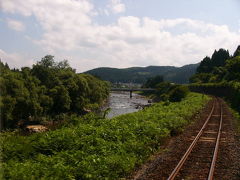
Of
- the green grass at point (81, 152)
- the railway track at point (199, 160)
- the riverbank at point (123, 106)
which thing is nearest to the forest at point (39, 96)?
the riverbank at point (123, 106)

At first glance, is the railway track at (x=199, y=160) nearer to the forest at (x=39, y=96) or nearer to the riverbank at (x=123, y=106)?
the riverbank at (x=123, y=106)

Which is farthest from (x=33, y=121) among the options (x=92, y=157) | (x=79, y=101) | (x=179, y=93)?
(x=92, y=157)

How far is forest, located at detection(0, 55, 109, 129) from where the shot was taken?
4706 cm

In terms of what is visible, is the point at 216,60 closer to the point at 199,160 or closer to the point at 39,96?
the point at 39,96

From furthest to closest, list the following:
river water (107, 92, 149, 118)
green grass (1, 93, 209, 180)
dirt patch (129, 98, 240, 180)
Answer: river water (107, 92, 149, 118) → dirt patch (129, 98, 240, 180) → green grass (1, 93, 209, 180)

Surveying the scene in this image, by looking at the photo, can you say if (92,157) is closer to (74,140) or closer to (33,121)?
(74,140)

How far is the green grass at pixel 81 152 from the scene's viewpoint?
411 inches

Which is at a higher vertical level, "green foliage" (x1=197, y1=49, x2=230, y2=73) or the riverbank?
"green foliage" (x1=197, y1=49, x2=230, y2=73)

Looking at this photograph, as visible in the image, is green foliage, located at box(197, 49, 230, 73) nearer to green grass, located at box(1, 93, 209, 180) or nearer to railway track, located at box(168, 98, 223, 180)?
railway track, located at box(168, 98, 223, 180)

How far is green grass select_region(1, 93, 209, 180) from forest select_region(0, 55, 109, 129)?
97.2 feet

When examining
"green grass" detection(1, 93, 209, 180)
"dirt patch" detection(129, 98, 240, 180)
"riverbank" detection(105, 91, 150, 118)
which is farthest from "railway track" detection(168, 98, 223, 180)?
"riverbank" detection(105, 91, 150, 118)

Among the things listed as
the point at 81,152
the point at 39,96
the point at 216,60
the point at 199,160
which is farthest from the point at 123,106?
the point at 81,152

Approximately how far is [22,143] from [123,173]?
4887 mm

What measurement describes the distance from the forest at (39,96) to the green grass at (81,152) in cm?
2962
